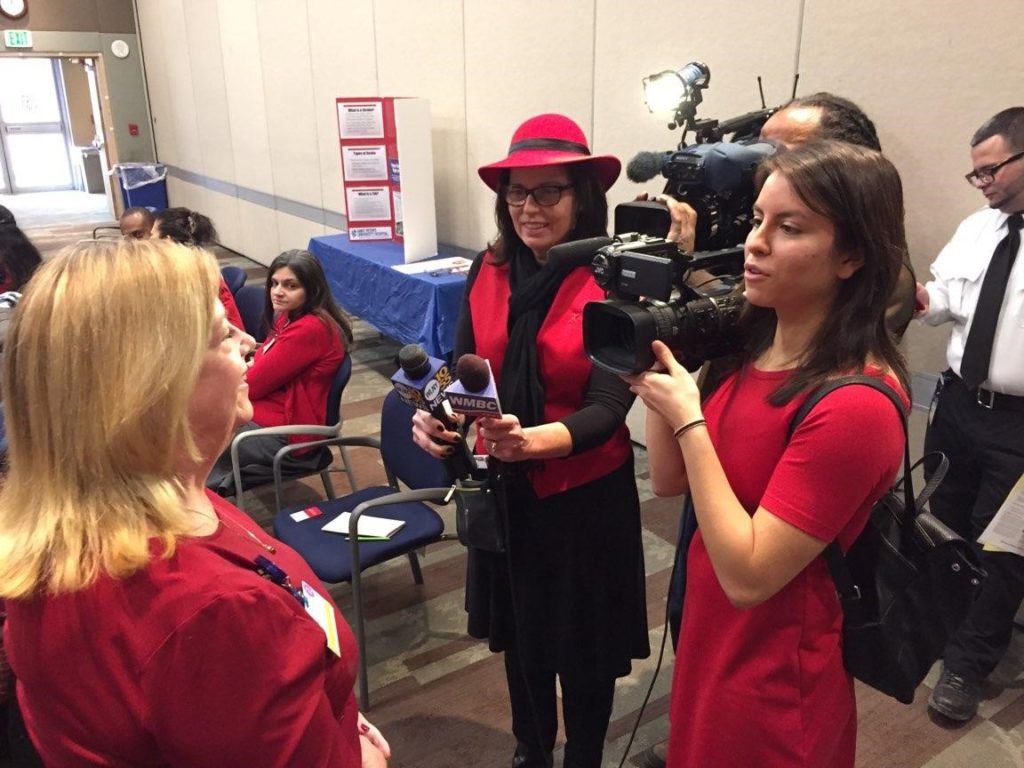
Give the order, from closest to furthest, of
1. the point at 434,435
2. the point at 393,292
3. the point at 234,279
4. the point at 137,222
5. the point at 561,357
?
the point at 434,435
the point at 561,357
the point at 234,279
the point at 137,222
the point at 393,292

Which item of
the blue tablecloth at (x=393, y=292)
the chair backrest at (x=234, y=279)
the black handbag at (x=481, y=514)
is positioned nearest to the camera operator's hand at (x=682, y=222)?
the black handbag at (x=481, y=514)

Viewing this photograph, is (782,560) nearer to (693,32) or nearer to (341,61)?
(693,32)

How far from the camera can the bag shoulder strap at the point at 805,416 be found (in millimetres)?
940

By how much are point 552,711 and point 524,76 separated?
10.9 ft

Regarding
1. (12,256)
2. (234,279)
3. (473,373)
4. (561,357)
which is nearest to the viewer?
(473,373)

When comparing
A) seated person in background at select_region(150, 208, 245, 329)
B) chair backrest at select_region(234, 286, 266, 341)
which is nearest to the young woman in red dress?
chair backrest at select_region(234, 286, 266, 341)

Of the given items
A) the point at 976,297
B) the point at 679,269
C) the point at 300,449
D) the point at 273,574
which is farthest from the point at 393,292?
the point at 273,574

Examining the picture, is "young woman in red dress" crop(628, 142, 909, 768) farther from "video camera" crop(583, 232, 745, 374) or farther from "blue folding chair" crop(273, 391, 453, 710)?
"blue folding chair" crop(273, 391, 453, 710)

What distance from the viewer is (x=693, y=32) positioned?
3.01m

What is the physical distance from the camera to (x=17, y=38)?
9.25 metres

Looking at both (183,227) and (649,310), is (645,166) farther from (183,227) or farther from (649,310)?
(183,227)

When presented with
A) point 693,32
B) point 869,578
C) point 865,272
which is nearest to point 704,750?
point 869,578

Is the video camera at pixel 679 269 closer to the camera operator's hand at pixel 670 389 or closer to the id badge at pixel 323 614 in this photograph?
the camera operator's hand at pixel 670 389

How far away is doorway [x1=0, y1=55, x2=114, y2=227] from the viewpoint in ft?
45.6
